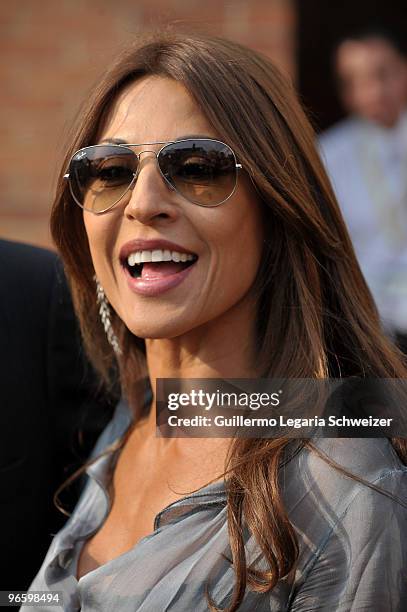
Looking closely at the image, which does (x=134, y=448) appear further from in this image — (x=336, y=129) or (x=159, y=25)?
(x=336, y=129)

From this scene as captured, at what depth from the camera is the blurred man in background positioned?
4.27m

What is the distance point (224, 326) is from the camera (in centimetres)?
192

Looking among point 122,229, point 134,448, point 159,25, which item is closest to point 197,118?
point 122,229

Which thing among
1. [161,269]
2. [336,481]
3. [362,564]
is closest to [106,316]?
[161,269]

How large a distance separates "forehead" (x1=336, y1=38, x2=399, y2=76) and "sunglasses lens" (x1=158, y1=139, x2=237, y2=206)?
2869mm

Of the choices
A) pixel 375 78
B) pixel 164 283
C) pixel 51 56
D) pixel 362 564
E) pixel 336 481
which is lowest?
pixel 362 564

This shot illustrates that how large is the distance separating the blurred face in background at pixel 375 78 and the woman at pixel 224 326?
264cm

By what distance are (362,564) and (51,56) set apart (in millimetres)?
3738

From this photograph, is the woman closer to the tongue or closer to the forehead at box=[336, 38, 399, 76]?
the tongue

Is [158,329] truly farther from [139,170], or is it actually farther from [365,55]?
[365,55]

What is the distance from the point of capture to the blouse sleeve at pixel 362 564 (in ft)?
5.12

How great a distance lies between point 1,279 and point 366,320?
1.00 m

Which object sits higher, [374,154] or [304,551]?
[374,154]

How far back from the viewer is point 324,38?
4672 mm
